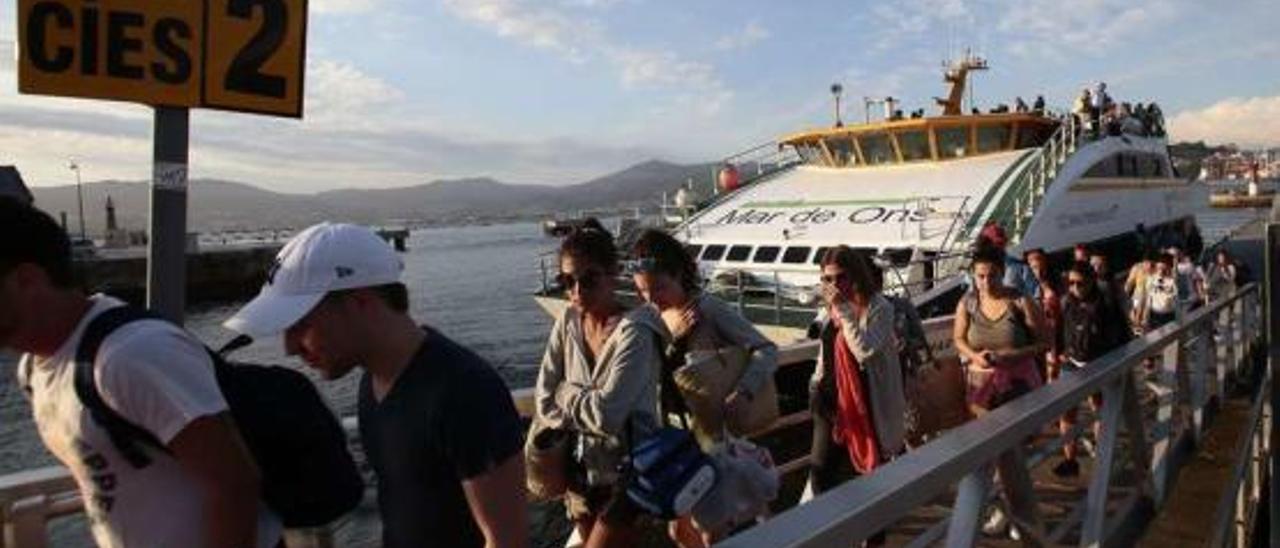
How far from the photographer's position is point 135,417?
186 centimetres

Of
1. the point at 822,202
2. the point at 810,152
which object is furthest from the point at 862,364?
the point at 810,152

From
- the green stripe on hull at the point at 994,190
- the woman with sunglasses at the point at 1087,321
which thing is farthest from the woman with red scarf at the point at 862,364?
the green stripe on hull at the point at 994,190

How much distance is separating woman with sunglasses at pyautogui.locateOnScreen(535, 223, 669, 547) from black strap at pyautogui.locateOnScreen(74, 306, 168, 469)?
1.36 meters

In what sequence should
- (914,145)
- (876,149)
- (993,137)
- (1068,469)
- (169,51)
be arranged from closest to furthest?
(169,51)
(1068,469)
(993,137)
(914,145)
(876,149)

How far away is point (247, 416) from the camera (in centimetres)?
197

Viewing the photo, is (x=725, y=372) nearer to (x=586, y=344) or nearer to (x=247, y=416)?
(x=586, y=344)

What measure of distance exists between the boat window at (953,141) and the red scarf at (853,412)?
12997mm

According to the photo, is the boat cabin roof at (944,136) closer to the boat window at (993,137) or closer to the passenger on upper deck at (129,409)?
the boat window at (993,137)

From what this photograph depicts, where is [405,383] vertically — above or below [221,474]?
above

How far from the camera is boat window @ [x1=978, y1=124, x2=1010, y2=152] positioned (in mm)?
16609

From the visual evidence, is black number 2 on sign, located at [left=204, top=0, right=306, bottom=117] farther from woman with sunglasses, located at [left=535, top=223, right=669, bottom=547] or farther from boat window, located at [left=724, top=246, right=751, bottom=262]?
boat window, located at [left=724, top=246, right=751, bottom=262]

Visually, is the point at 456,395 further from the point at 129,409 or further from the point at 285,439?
the point at 129,409

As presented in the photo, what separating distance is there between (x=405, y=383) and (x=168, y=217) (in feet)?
3.61

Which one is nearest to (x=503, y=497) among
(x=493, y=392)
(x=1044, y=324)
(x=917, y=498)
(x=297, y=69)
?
(x=493, y=392)
